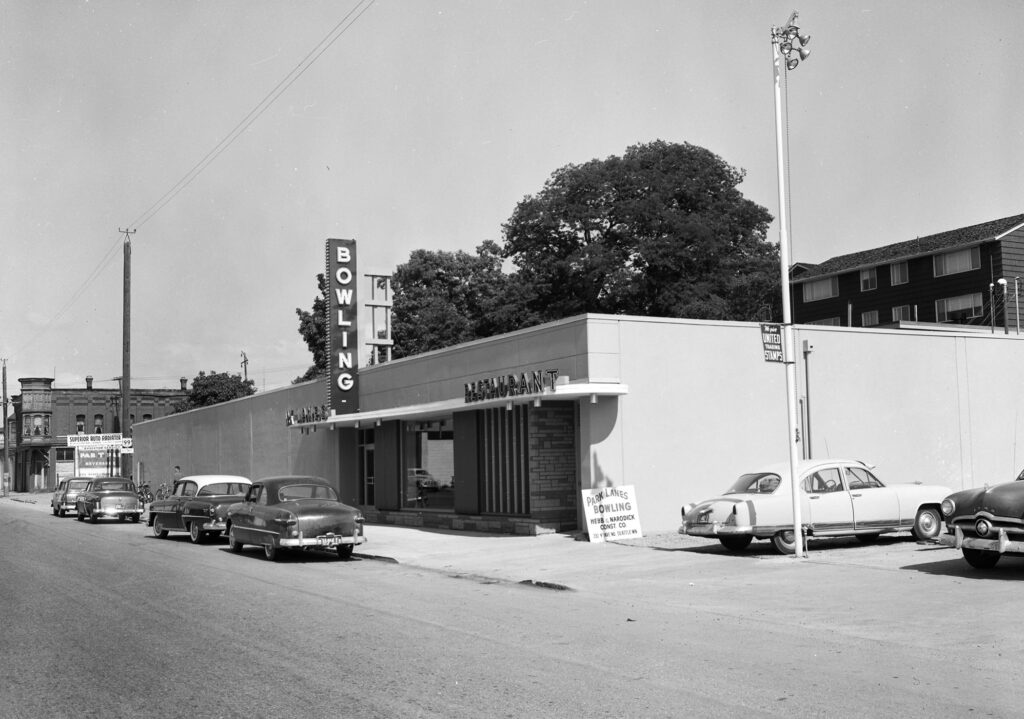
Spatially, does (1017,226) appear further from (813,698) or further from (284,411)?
(813,698)

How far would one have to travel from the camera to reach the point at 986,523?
13.1 m

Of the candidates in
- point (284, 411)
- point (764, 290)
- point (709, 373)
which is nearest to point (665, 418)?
point (709, 373)

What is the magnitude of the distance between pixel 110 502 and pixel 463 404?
16.2 m

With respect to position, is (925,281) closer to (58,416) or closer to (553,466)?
(553,466)

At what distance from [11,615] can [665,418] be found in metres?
13.8

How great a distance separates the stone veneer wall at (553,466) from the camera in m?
22.1

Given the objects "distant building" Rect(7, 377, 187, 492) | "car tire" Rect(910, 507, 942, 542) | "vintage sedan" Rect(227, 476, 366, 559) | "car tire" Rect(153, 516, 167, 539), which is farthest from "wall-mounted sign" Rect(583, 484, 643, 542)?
"distant building" Rect(7, 377, 187, 492)

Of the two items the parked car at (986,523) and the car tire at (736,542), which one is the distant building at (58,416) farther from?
the parked car at (986,523)

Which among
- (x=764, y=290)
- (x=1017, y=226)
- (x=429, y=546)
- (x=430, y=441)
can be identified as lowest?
(x=429, y=546)

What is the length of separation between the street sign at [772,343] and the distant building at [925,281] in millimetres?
29430

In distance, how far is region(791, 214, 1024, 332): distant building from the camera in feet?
161

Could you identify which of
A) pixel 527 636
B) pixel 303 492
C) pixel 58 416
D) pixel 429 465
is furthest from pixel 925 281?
pixel 58 416

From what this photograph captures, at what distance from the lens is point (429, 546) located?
2117cm

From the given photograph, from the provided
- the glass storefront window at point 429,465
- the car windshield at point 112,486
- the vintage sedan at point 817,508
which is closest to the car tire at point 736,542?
the vintage sedan at point 817,508
